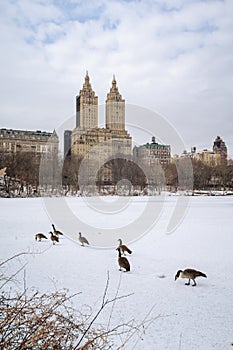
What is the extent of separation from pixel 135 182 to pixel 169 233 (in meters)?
35.2

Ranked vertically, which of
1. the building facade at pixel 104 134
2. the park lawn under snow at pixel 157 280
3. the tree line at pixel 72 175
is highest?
the building facade at pixel 104 134

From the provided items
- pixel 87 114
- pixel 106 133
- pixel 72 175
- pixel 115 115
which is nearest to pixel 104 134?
pixel 106 133

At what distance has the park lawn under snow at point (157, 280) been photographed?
399 centimetres

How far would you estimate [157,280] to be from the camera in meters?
5.92

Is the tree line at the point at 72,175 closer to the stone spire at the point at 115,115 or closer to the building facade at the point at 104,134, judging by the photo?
the building facade at the point at 104,134

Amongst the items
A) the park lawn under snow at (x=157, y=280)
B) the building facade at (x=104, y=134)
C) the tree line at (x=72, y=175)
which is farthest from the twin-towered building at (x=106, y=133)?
the park lawn under snow at (x=157, y=280)

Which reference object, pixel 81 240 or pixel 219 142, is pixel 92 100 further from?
pixel 219 142

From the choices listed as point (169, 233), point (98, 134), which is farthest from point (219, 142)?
point (169, 233)

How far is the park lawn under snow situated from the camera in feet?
13.1

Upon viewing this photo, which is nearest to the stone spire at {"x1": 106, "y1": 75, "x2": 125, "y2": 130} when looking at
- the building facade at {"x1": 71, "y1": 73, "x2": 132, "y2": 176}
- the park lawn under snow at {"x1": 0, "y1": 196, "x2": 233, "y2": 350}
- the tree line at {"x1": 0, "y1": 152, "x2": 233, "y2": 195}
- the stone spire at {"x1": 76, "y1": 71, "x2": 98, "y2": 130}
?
the building facade at {"x1": 71, "y1": 73, "x2": 132, "y2": 176}

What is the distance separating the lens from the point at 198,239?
10094 millimetres

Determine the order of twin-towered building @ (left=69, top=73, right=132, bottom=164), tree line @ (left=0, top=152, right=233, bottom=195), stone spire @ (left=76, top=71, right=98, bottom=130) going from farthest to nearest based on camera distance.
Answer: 1. tree line @ (left=0, top=152, right=233, bottom=195)
2. stone spire @ (left=76, top=71, right=98, bottom=130)
3. twin-towered building @ (left=69, top=73, right=132, bottom=164)

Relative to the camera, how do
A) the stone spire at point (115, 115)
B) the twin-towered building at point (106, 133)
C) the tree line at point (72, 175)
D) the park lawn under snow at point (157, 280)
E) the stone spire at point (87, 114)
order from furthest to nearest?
the tree line at point (72, 175), the stone spire at point (87, 114), the twin-towered building at point (106, 133), the stone spire at point (115, 115), the park lawn under snow at point (157, 280)

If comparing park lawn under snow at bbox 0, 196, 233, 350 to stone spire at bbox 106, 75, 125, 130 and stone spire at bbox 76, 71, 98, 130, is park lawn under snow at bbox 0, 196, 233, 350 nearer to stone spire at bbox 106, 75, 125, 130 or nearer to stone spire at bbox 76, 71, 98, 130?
stone spire at bbox 106, 75, 125, 130
